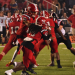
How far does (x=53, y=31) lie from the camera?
5.01m

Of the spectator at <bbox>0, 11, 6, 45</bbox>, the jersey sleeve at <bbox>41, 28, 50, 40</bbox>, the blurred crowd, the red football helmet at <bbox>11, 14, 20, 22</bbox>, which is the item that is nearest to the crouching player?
the jersey sleeve at <bbox>41, 28, 50, 40</bbox>

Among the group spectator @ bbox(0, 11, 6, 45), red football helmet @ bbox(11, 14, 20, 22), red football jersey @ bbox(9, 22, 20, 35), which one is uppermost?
red football helmet @ bbox(11, 14, 20, 22)

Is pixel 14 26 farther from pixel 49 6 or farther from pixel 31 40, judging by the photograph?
pixel 49 6

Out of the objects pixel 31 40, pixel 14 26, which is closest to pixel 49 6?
pixel 14 26

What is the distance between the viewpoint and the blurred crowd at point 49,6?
12.5m

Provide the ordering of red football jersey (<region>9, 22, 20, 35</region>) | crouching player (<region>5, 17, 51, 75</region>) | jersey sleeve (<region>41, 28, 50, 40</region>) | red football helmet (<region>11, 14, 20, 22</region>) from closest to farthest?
crouching player (<region>5, 17, 51, 75</region>), jersey sleeve (<region>41, 28, 50, 40</region>), red football helmet (<region>11, 14, 20, 22</region>), red football jersey (<region>9, 22, 20, 35</region>)

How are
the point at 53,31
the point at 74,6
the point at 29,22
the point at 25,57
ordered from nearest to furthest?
the point at 25,57 < the point at 29,22 < the point at 53,31 < the point at 74,6

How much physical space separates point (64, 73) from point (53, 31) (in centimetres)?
108

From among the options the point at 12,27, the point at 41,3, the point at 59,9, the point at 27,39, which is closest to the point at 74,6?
the point at 59,9

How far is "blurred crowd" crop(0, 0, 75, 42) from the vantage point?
12453 mm

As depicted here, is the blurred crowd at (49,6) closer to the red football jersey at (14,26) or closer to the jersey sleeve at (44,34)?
the red football jersey at (14,26)

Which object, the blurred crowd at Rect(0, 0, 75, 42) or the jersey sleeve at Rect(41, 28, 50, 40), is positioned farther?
the blurred crowd at Rect(0, 0, 75, 42)

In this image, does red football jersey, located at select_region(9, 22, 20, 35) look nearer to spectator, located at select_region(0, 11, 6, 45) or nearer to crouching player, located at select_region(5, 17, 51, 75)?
crouching player, located at select_region(5, 17, 51, 75)

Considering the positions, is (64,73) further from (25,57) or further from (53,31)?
(25,57)
